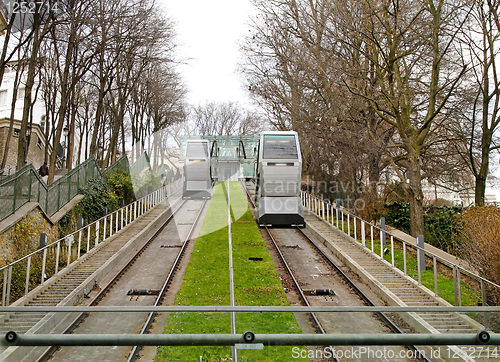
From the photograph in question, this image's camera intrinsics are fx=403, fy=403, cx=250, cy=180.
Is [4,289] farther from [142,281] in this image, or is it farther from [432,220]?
[432,220]

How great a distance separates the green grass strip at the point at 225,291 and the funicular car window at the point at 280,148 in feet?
13.5

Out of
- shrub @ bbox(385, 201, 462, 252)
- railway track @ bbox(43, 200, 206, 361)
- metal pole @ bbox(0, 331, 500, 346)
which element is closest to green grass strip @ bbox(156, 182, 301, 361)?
metal pole @ bbox(0, 331, 500, 346)

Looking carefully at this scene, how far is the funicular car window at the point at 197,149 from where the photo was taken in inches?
1149

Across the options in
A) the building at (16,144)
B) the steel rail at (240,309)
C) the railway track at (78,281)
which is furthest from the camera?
the building at (16,144)

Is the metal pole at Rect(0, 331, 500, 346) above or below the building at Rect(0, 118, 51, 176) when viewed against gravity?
below

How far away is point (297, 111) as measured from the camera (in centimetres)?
2600

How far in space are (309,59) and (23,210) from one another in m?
15.1

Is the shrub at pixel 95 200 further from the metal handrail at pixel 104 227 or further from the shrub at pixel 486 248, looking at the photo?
the shrub at pixel 486 248

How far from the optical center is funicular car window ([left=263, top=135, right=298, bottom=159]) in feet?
64.3

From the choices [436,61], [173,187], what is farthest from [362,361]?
[173,187]

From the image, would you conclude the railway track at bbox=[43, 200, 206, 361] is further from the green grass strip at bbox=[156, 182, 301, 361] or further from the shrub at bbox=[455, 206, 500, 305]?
the shrub at bbox=[455, 206, 500, 305]

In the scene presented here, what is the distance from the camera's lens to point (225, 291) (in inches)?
459

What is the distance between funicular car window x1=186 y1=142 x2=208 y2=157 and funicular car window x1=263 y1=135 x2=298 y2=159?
1024cm

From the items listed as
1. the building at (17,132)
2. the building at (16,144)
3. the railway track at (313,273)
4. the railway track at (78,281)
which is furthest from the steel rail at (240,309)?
the building at (16,144)
